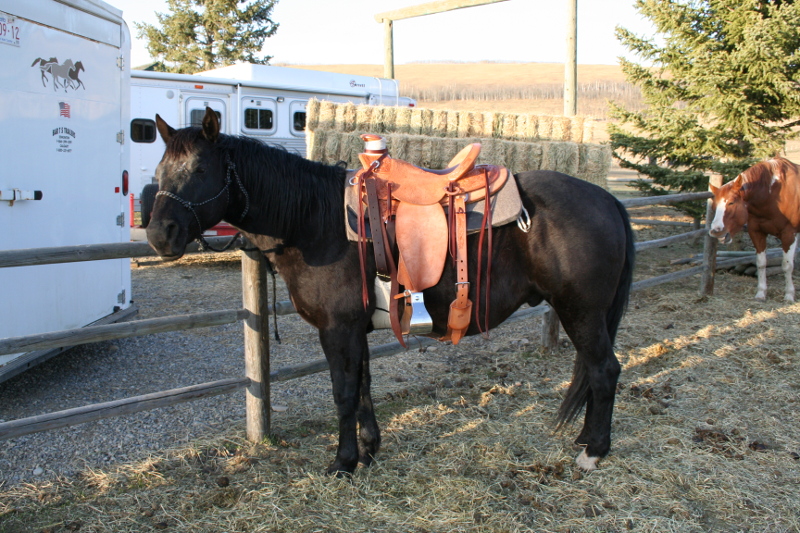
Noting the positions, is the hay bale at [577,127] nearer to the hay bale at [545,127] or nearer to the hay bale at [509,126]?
the hay bale at [545,127]

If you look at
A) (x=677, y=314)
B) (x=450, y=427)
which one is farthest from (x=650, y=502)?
(x=677, y=314)

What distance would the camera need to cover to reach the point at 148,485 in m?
3.13

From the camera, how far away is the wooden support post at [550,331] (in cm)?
543

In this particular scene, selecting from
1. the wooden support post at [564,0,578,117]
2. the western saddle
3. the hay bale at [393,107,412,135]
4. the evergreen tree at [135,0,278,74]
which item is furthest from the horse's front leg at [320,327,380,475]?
the evergreen tree at [135,0,278,74]

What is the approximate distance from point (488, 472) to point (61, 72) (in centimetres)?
438

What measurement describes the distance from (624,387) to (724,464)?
1.23m

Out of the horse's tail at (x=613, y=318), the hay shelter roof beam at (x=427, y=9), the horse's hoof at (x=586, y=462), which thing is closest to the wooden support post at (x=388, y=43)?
the hay shelter roof beam at (x=427, y=9)

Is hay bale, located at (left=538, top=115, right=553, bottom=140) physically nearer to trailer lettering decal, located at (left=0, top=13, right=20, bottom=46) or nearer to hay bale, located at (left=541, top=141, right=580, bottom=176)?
hay bale, located at (left=541, top=141, right=580, bottom=176)

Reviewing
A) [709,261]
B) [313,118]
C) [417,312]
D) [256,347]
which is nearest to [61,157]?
[256,347]

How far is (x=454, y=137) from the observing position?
8.61m

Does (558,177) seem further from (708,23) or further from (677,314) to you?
(708,23)

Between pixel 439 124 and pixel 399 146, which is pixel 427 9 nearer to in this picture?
pixel 439 124

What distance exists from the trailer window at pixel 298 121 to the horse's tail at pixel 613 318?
328 inches

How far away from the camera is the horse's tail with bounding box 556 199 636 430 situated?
3396 millimetres
